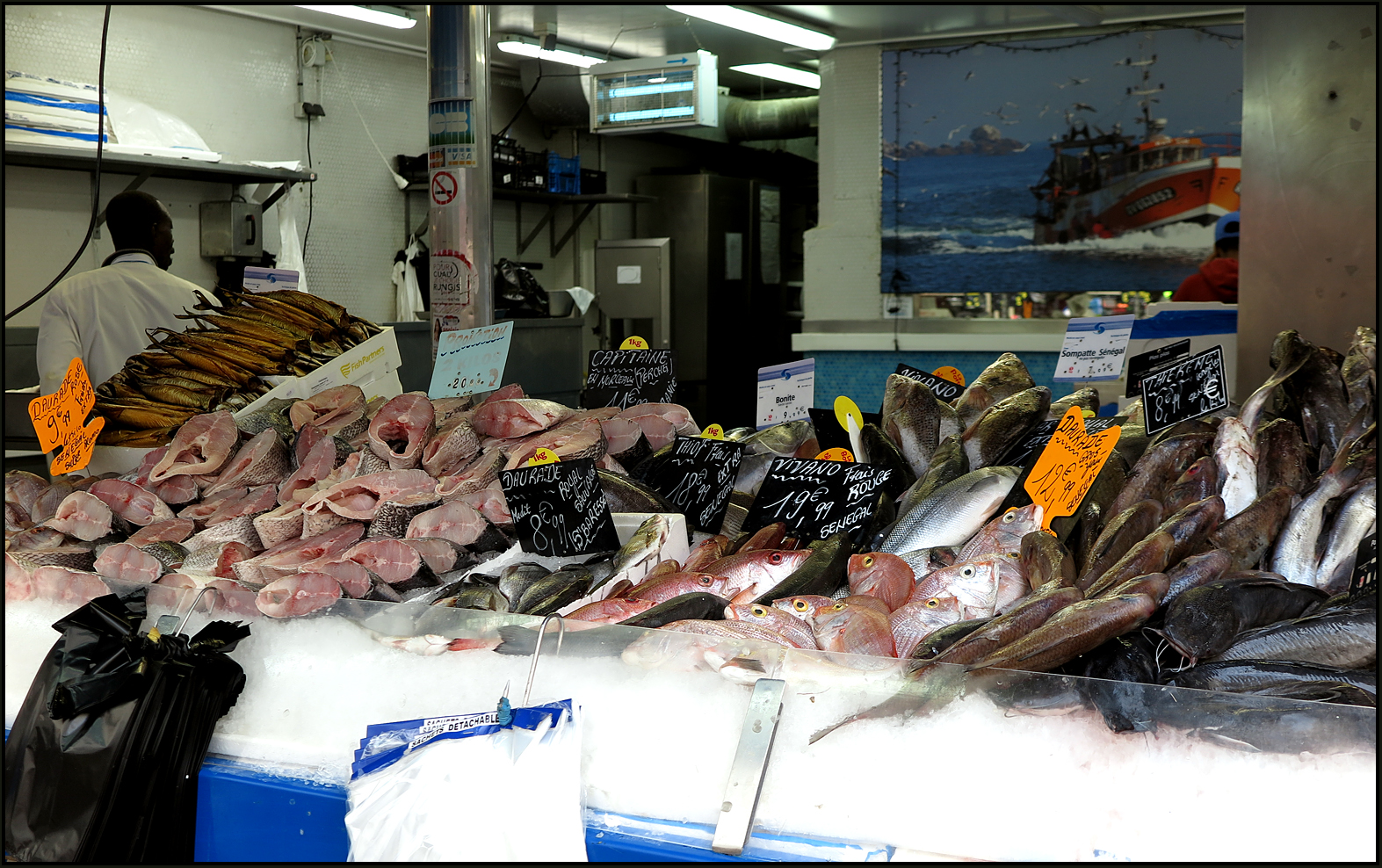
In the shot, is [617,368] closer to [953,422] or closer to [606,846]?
[953,422]

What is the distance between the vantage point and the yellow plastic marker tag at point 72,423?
2389 mm

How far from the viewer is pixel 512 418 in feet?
8.04

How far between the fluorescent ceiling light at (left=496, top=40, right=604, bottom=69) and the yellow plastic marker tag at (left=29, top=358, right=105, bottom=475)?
212 inches

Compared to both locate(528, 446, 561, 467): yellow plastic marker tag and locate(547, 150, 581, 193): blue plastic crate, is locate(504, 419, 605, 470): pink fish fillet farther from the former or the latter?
locate(547, 150, 581, 193): blue plastic crate

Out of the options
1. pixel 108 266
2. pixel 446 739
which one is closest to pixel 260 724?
pixel 446 739

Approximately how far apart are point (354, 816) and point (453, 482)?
3.26ft

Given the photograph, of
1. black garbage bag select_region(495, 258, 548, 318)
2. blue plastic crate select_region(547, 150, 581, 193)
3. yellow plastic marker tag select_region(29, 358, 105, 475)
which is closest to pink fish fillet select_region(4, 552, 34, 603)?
yellow plastic marker tag select_region(29, 358, 105, 475)

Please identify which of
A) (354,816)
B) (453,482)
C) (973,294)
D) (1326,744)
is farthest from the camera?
(973,294)

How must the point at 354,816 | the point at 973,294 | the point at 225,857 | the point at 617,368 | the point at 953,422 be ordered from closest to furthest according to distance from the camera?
the point at 354,816 < the point at 225,857 < the point at 953,422 < the point at 617,368 < the point at 973,294

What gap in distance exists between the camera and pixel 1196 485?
6.17ft

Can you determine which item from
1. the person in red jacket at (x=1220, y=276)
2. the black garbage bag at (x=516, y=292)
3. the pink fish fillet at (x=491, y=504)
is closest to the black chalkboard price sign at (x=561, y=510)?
the pink fish fillet at (x=491, y=504)

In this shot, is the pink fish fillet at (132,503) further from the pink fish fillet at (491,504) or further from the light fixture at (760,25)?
the light fixture at (760,25)

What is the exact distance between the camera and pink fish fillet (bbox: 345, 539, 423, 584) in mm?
1893

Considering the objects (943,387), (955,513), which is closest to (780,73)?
(943,387)
